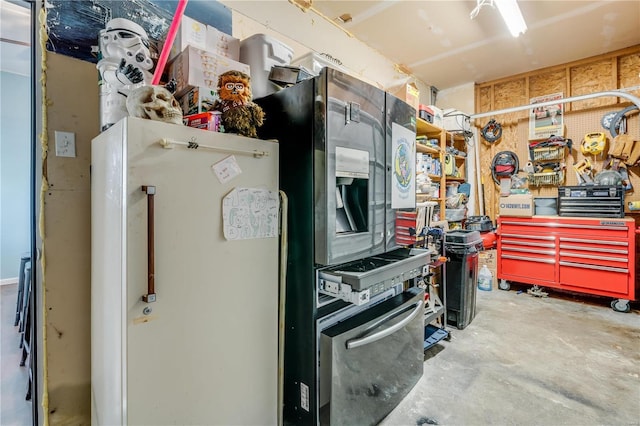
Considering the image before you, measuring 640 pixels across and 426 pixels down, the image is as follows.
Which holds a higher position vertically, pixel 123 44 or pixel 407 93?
pixel 407 93

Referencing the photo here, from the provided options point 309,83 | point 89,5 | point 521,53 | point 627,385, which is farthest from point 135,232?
point 521,53

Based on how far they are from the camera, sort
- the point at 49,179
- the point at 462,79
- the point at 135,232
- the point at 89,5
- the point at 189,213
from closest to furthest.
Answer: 1. the point at 135,232
2. the point at 189,213
3. the point at 49,179
4. the point at 89,5
5. the point at 462,79

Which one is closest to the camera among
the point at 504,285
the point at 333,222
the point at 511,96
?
the point at 333,222

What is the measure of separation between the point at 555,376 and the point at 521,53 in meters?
4.14

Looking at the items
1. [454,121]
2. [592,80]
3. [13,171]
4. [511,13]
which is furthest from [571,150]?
[13,171]

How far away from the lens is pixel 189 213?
123 cm

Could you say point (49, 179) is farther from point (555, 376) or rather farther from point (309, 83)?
point (555, 376)

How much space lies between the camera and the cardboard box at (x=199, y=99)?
1.55 metres

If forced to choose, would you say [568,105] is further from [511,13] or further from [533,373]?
[533,373]

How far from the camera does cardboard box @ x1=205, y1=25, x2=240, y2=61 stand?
6.00ft

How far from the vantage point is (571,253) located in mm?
3969

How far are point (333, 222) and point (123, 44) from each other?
4.54 feet

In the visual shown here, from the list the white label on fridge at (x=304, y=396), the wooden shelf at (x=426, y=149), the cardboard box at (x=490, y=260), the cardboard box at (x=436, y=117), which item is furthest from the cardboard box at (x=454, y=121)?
the white label on fridge at (x=304, y=396)

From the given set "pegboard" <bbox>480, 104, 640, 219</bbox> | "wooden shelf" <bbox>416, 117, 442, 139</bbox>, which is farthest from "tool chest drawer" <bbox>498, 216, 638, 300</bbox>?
"wooden shelf" <bbox>416, 117, 442, 139</bbox>
